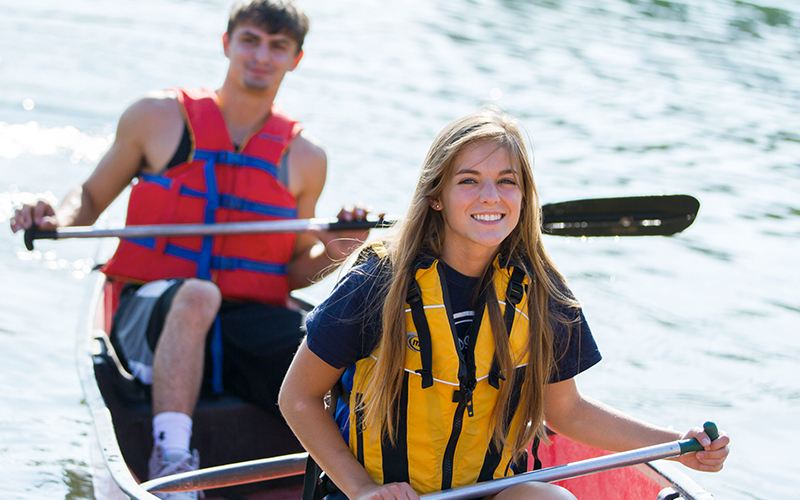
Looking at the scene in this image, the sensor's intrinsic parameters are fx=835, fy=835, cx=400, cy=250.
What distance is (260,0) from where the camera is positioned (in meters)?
2.90

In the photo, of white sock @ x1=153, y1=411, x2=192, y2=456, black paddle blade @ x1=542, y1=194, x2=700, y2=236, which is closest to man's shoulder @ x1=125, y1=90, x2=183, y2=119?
white sock @ x1=153, y1=411, x2=192, y2=456

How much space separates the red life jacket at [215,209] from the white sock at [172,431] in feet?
1.90

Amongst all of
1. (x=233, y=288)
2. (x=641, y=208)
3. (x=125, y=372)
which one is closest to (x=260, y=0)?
(x=233, y=288)

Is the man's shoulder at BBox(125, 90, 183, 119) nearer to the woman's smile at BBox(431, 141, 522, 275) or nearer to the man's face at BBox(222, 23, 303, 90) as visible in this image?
the man's face at BBox(222, 23, 303, 90)

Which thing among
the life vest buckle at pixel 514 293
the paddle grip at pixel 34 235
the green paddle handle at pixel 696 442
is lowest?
the paddle grip at pixel 34 235

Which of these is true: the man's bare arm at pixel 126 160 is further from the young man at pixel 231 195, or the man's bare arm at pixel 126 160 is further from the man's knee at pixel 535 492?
the man's knee at pixel 535 492

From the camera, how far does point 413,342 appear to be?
1.65 meters

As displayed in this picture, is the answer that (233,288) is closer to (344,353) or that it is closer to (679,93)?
(344,353)

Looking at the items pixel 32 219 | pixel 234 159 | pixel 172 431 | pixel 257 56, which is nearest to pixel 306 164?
pixel 234 159

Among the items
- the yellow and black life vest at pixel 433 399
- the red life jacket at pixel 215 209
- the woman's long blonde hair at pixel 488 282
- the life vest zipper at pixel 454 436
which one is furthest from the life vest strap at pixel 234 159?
the life vest zipper at pixel 454 436

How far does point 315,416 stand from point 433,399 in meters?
0.23

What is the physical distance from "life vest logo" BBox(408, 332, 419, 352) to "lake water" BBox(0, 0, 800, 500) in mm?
1846

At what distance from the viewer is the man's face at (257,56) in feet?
9.53

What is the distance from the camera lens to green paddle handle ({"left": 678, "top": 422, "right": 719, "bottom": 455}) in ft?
5.47
